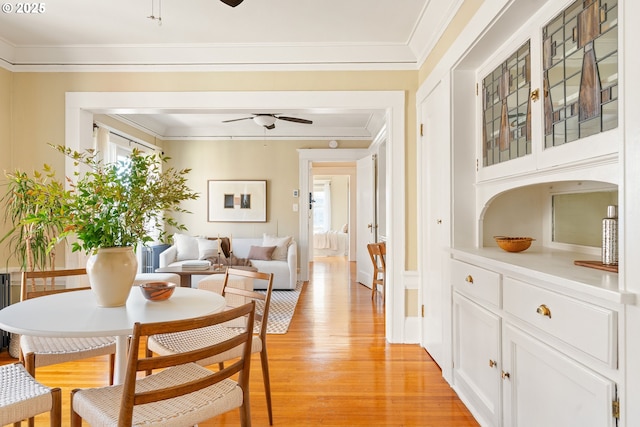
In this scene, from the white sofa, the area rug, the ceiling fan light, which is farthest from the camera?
the white sofa

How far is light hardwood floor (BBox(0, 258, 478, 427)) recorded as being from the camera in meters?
2.26

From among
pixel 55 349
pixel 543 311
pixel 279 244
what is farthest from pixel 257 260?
pixel 543 311

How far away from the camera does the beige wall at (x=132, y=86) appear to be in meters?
3.58

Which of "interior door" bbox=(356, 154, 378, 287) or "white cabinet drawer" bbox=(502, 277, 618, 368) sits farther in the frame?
"interior door" bbox=(356, 154, 378, 287)

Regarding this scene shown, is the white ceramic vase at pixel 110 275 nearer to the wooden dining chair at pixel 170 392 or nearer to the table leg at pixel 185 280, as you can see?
the wooden dining chair at pixel 170 392

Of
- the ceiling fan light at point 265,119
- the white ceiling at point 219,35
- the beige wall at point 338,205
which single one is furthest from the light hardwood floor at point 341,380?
the beige wall at point 338,205

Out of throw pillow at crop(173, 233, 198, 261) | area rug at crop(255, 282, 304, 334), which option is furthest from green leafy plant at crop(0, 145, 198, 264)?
throw pillow at crop(173, 233, 198, 261)

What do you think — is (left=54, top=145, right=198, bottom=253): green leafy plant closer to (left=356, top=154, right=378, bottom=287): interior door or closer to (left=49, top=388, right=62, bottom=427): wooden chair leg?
(left=49, top=388, right=62, bottom=427): wooden chair leg

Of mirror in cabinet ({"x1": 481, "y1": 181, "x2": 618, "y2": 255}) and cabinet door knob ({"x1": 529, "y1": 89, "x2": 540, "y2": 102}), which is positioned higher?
cabinet door knob ({"x1": 529, "y1": 89, "x2": 540, "y2": 102})

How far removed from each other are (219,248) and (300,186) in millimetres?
1729

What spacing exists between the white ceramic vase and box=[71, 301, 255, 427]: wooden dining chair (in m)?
0.43

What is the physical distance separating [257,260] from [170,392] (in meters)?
4.74

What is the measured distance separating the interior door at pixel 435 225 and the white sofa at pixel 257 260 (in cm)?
277

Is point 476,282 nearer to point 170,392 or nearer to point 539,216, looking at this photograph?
point 539,216
